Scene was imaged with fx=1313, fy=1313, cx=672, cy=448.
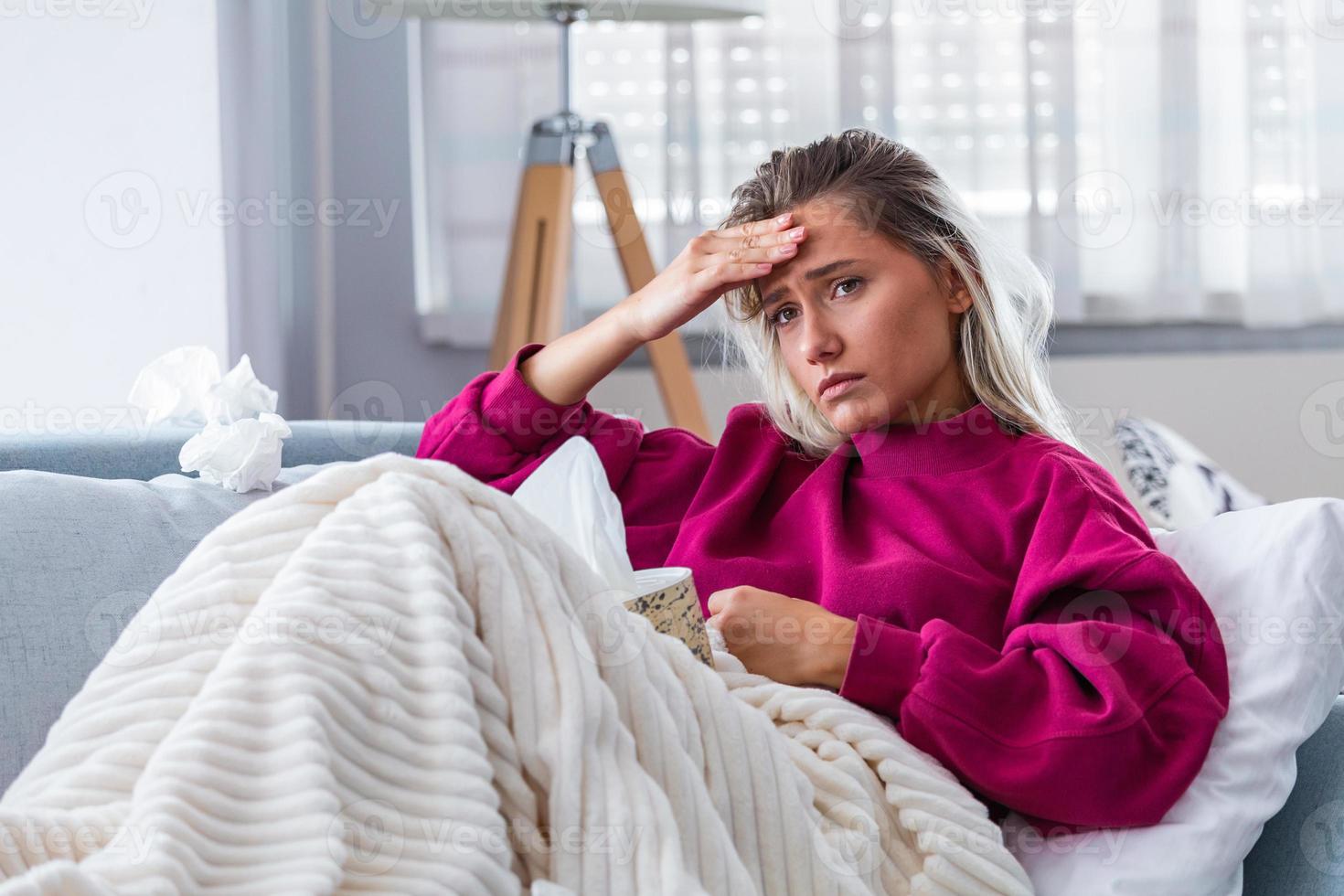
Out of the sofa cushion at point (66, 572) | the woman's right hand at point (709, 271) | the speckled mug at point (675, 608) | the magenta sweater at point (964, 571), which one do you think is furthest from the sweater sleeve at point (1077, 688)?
the sofa cushion at point (66, 572)

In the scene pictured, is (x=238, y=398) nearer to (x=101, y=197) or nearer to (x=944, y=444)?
(x=944, y=444)

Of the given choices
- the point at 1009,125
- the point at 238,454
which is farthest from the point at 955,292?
the point at 1009,125

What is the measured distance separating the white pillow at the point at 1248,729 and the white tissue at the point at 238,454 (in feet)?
2.30

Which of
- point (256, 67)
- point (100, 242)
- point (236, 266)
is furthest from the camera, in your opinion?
point (256, 67)

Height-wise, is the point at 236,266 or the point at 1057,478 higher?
the point at 236,266

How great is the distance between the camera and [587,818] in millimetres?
687

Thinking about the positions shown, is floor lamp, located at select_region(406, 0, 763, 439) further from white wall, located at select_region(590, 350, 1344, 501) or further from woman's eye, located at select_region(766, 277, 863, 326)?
woman's eye, located at select_region(766, 277, 863, 326)

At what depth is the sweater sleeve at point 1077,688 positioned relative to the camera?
897 millimetres

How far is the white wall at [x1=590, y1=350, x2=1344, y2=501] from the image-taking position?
9.42 ft

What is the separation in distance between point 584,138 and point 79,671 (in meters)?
1.69

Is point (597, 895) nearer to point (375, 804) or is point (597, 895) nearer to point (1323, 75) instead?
point (375, 804)

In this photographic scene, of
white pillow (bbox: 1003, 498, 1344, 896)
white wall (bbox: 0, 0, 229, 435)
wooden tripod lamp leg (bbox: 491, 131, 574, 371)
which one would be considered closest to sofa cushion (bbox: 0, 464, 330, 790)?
white pillow (bbox: 1003, 498, 1344, 896)

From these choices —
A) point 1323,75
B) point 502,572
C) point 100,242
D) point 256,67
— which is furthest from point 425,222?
point 502,572

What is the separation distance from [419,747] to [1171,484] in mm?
1765
